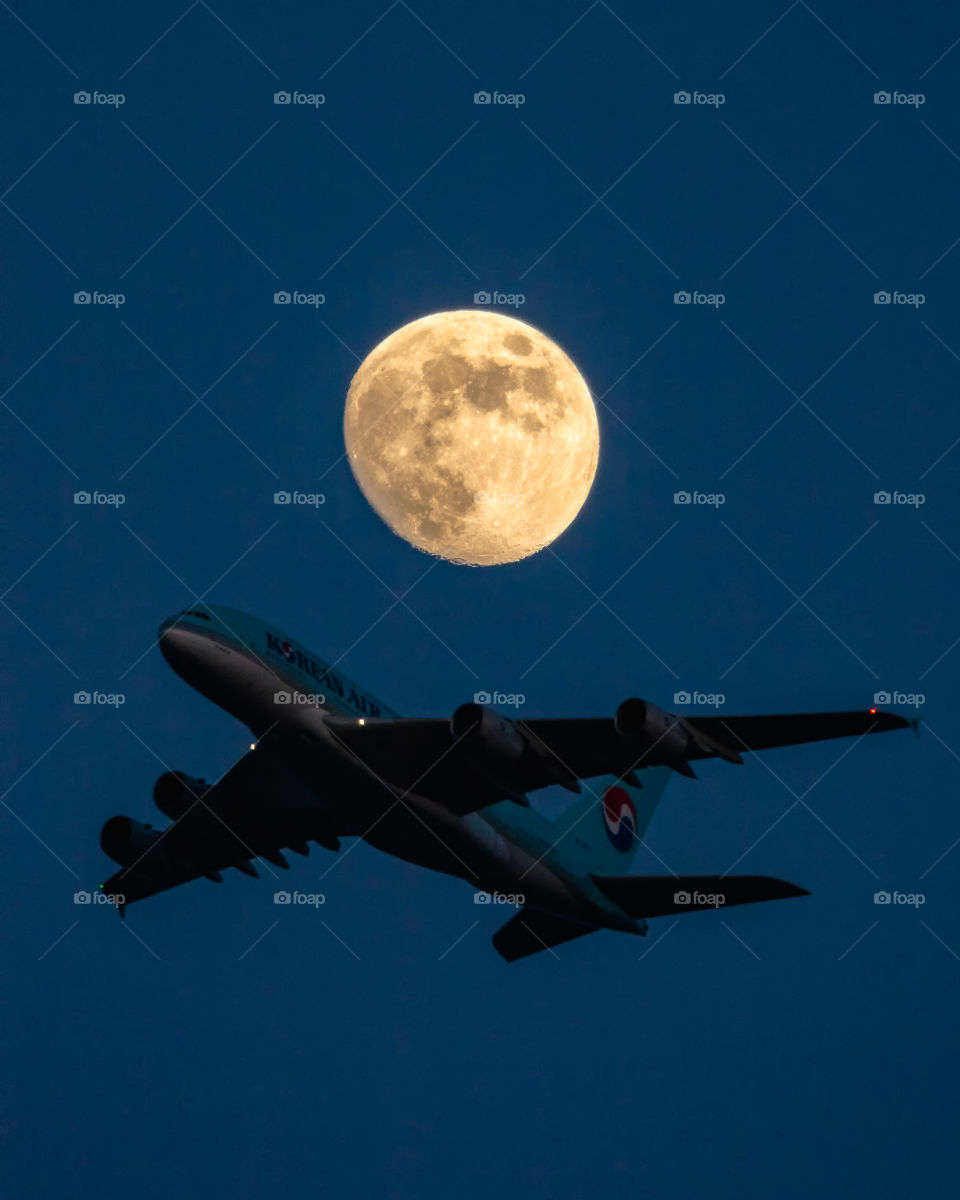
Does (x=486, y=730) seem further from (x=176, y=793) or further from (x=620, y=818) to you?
(x=620, y=818)


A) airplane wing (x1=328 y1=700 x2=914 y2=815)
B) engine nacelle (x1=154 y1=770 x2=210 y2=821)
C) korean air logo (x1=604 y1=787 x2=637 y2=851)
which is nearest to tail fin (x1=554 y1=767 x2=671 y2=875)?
korean air logo (x1=604 y1=787 x2=637 y2=851)

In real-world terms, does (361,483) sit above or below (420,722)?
above

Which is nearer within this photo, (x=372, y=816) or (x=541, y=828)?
(x=372, y=816)

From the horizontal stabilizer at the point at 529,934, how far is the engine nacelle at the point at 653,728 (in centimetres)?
1227

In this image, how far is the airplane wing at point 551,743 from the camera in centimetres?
3716

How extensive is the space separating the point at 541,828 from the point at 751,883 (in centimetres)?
698

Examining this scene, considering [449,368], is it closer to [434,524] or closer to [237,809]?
[434,524]

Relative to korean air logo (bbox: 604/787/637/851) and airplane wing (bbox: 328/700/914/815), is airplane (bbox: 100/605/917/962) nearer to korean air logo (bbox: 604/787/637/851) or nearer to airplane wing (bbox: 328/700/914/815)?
airplane wing (bbox: 328/700/914/815)

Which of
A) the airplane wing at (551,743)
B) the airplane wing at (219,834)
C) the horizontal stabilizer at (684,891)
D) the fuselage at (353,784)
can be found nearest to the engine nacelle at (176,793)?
the airplane wing at (219,834)

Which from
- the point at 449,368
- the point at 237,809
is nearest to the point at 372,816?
the point at 237,809

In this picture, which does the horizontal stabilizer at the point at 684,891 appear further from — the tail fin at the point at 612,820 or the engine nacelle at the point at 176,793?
the engine nacelle at the point at 176,793

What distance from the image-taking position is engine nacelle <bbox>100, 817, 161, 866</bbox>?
150 ft

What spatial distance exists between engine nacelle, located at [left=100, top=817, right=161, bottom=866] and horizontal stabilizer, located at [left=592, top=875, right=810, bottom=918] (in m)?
14.0

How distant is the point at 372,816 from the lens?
41.1 metres
